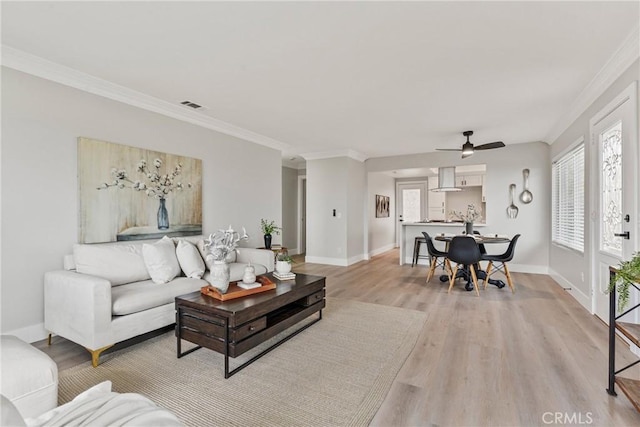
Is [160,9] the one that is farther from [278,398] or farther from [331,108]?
[278,398]

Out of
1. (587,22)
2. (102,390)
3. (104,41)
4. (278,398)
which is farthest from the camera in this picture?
(104,41)

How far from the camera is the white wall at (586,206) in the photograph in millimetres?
2758

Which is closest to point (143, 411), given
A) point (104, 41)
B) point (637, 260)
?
point (637, 260)

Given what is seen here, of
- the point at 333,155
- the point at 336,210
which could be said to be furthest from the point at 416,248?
the point at 333,155

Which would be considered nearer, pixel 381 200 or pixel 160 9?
pixel 160 9

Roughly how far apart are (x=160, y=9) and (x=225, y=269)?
1.89 m

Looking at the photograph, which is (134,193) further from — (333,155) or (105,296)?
(333,155)

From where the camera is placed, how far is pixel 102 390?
1.23 metres

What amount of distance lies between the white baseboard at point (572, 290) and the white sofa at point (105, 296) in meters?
4.38

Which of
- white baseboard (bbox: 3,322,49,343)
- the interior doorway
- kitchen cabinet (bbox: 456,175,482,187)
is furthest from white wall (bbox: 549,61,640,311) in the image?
white baseboard (bbox: 3,322,49,343)

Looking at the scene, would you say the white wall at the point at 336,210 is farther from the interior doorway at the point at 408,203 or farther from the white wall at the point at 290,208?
the interior doorway at the point at 408,203

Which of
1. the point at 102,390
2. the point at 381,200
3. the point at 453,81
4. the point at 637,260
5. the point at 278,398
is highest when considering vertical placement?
the point at 453,81

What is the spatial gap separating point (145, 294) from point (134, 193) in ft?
4.44

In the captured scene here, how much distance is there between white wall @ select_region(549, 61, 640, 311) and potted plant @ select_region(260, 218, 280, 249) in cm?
427
